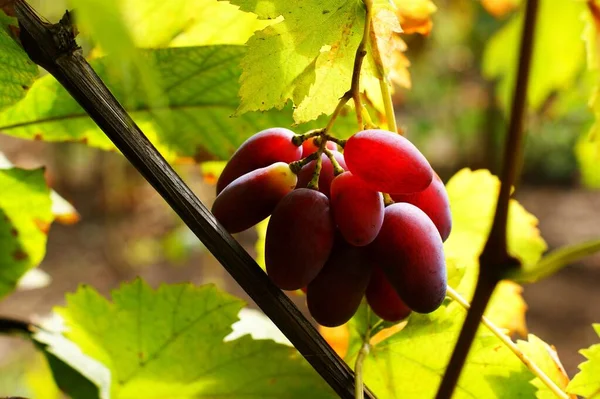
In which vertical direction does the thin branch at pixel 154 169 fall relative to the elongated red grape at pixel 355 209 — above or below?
above

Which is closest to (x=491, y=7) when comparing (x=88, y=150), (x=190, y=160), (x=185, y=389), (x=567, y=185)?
(x=190, y=160)

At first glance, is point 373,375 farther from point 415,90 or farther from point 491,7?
point 415,90

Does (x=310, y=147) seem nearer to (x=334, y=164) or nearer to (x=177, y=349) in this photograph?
(x=334, y=164)

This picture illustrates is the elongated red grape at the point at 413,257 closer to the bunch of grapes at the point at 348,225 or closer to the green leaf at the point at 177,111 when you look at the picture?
the bunch of grapes at the point at 348,225

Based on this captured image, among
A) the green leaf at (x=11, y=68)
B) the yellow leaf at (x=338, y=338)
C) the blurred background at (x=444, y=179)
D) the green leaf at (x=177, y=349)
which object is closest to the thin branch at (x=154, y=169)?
the green leaf at (x=11, y=68)

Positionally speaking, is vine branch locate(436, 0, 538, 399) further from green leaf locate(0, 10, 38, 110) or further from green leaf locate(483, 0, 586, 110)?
green leaf locate(483, 0, 586, 110)

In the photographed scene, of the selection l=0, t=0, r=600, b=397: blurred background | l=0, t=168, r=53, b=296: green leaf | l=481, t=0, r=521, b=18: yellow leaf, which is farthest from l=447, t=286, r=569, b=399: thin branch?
l=0, t=0, r=600, b=397: blurred background
